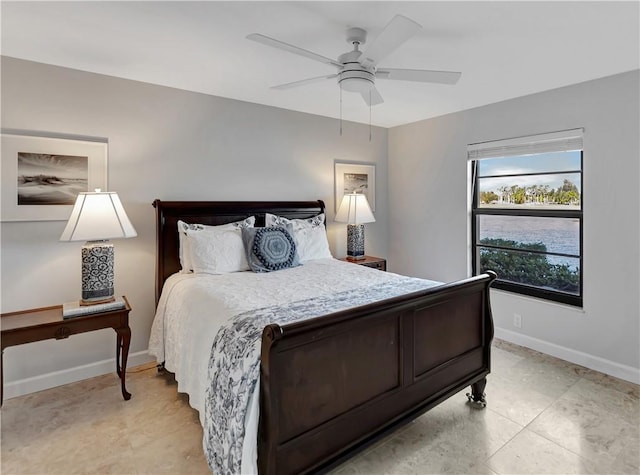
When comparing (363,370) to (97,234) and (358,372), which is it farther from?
(97,234)

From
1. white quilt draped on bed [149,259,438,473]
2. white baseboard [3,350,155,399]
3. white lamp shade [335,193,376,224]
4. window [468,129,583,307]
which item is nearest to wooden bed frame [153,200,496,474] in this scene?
white quilt draped on bed [149,259,438,473]

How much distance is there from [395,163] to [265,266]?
2.56 metres

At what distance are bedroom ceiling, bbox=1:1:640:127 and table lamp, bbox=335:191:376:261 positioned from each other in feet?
4.09

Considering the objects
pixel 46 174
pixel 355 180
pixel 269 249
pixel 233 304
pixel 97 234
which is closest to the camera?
pixel 233 304

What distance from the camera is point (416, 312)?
1.94 meters

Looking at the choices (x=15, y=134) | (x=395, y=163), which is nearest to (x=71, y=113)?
(x=15, y=134)

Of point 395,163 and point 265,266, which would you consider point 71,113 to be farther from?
point 395,163

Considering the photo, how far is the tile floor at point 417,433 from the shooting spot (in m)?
1.85

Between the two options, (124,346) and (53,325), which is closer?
(53,325)

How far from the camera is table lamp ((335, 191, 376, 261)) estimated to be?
153 inches

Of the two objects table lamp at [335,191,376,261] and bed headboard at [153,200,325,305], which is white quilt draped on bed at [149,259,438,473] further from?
table lamp at [335,191,376,261]

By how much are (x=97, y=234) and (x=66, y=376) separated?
125 cm

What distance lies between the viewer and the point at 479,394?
7.85ft

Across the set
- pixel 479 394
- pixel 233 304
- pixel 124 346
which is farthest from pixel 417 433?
pixel 124 346
